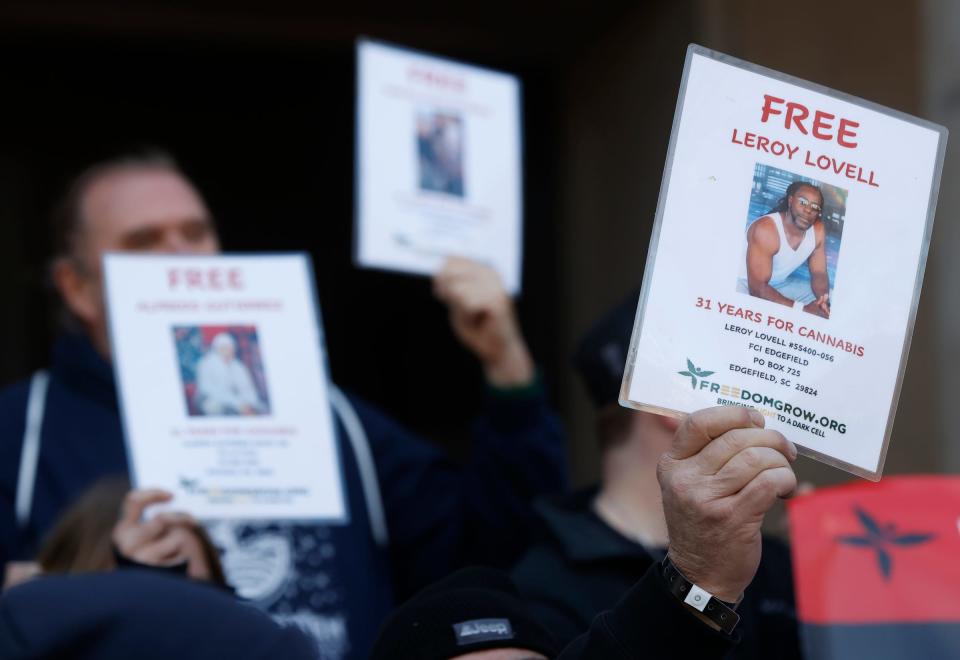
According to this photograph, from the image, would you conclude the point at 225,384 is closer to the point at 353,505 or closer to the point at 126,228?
the point at 353,505

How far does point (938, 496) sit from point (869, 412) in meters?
0.95

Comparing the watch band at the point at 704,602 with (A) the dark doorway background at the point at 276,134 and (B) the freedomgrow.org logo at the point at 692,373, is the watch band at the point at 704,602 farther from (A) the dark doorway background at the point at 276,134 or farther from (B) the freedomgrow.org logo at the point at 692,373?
(A) the dark doorway background at the point at 276,134

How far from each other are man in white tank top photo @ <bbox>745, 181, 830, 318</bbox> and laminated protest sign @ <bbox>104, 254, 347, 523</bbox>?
1.13 meters

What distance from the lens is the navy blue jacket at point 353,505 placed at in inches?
108

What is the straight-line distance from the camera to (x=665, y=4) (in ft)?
13.7

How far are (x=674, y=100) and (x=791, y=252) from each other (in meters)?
2.55

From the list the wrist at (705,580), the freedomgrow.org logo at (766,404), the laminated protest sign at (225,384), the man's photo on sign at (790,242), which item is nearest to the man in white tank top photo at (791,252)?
the man's photo on sign at (790,242)

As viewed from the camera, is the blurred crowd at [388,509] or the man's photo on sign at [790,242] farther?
the blurred crowd at [388,509]

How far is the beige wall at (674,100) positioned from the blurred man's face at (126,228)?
1.69 m

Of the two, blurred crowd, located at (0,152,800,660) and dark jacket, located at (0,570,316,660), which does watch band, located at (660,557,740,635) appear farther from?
dark jacket, located at (0,570,316,660)

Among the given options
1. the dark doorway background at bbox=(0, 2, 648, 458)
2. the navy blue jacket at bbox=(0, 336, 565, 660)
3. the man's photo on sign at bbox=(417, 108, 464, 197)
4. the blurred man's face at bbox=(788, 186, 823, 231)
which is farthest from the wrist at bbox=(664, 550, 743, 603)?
the dark doorway background at bbox=(0, 2, 648, 458)

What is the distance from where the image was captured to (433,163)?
303cm

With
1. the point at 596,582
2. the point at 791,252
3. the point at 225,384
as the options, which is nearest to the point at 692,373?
the point at 791,252

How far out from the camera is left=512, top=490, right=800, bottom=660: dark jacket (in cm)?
236
